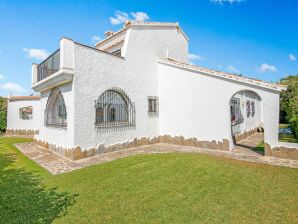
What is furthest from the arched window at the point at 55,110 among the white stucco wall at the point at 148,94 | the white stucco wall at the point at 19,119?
the white stucco wall at the point at 19,119

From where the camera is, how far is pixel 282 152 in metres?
7.89

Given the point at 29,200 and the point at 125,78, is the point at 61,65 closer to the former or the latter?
the point at 125,78

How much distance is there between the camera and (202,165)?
6.77 m

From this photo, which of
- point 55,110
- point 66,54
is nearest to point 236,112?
point 66,54

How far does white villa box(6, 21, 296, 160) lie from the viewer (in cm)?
864

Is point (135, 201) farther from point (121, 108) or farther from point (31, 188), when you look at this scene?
point (121, 108)

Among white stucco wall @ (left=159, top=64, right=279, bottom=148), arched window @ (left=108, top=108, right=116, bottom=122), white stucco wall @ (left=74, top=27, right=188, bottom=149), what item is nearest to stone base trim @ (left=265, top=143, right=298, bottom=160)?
white stucco wall @ (left=159, top=64, right=279, bottom=148)

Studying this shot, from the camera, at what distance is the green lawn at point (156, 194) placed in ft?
12.6

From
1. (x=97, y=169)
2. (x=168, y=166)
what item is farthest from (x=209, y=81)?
(x=97, y=169)

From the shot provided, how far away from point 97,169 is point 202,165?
3898 mm

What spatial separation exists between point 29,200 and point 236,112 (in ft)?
45.4

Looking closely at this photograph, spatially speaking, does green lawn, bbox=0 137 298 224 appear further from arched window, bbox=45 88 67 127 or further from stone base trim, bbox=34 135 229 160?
arched window, bbox=45 88 67 127

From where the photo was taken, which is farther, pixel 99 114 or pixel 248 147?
pixel 248 147

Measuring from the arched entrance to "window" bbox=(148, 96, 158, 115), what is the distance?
5.11 meters
